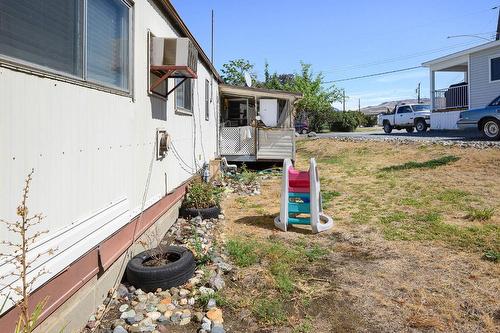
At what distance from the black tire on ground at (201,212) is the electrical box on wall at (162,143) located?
4.68 feet

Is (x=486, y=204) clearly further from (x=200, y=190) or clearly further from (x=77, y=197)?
(x=77, y=197)

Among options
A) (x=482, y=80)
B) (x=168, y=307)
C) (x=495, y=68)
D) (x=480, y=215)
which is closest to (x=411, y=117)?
(x=482, y=80)

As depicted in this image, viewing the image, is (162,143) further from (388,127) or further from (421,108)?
(388,127)

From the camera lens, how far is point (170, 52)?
16.4ft

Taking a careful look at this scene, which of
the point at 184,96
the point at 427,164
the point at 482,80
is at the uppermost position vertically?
the point at 482,80

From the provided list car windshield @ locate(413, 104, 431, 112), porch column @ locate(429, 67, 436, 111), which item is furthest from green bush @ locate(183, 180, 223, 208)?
car windshield @ locate(413, 104, 431, 112)

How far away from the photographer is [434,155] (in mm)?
11992

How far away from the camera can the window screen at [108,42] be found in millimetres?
3176

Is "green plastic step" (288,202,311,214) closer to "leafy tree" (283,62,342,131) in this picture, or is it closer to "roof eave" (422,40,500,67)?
"roof eave" (422,40,500,67)

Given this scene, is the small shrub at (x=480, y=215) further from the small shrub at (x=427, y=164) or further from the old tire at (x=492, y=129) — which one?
the old tire at (x=492, y=129)

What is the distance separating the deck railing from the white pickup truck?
1.74 metres

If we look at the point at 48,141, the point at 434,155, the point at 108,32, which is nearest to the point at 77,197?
the point at 48,141

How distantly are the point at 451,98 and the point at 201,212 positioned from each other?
18684mm

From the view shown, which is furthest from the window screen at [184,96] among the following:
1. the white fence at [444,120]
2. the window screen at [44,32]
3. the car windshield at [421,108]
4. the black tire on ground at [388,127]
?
the black tire on ground at [388,127]
